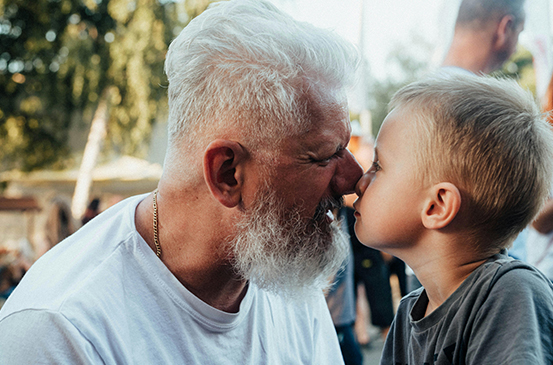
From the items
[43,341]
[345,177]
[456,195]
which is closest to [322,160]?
[345,177]

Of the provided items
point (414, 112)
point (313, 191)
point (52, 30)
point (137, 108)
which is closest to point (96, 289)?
point (313, 191)

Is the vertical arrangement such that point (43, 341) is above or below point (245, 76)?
below

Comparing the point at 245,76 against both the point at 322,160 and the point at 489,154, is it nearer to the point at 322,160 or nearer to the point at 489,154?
the point at 322,160

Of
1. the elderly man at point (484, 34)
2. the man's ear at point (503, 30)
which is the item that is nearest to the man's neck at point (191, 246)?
the elderly man at point (484, 34)

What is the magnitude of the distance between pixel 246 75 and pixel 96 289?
79cm

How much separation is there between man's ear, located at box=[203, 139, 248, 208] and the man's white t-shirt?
0.29m

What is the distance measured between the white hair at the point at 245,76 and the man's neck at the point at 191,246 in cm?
→ 20

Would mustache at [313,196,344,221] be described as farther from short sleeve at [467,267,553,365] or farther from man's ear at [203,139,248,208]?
short sleeve at [467,267,553,365]

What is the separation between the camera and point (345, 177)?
171 centimetres

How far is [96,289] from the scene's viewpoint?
1389 millimetres

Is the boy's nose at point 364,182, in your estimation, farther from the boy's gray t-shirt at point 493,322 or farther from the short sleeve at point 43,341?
the short sleeve at point 43,341

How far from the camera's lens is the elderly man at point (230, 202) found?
1502mm

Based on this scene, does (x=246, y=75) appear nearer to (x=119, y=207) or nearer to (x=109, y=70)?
(x=119, y=207)

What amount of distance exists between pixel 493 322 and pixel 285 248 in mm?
740
